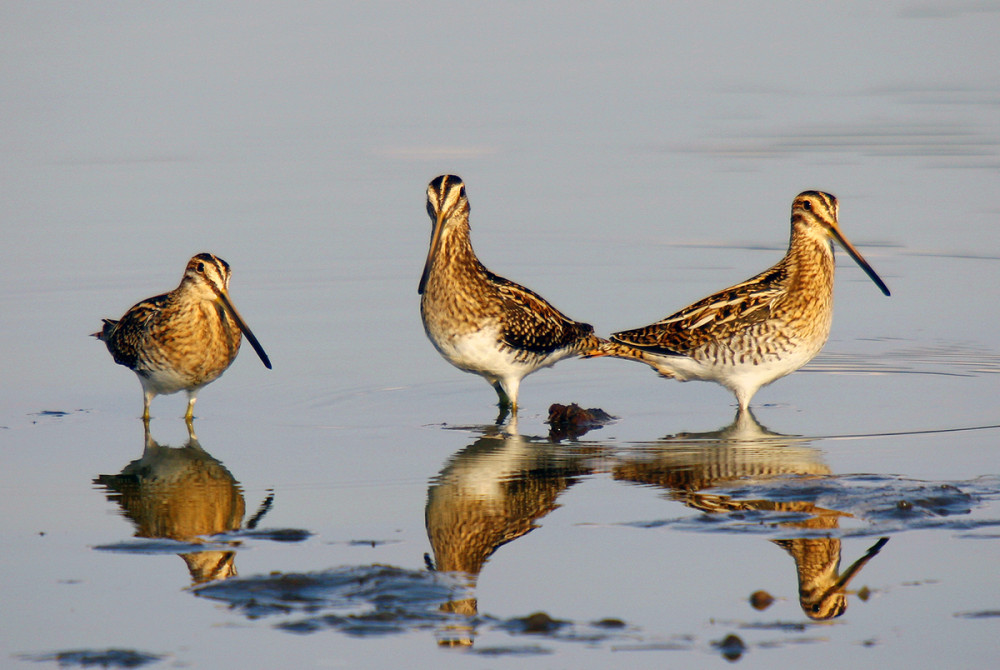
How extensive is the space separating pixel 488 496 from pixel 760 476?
5.40 ft

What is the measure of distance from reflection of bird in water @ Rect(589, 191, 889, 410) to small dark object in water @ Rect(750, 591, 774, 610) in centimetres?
428

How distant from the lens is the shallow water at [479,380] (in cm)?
675

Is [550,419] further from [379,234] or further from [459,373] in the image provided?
[379,234]

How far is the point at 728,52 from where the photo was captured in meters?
24.4

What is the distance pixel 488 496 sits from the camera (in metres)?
8.52

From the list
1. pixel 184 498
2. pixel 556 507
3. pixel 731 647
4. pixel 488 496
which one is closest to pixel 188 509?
pixel 184 498

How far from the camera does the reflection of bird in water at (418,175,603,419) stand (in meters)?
11.0

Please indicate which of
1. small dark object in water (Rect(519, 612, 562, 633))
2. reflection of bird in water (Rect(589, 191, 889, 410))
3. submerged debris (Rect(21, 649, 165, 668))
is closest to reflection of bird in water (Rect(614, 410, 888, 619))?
reflection of bird in water (Rect(589, 191, 889, 410))

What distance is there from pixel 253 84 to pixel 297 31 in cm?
421

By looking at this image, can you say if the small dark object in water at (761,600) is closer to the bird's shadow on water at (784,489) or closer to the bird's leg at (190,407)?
the bird's shadow on water at (784,489)

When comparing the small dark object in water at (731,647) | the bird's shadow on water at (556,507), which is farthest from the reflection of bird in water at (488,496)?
the small dark object in water at (731,647)

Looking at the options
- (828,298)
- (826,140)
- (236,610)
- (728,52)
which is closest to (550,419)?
(828,298)

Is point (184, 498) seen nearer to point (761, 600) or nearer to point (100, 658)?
point (100, 658)

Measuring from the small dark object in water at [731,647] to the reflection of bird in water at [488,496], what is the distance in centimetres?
108
